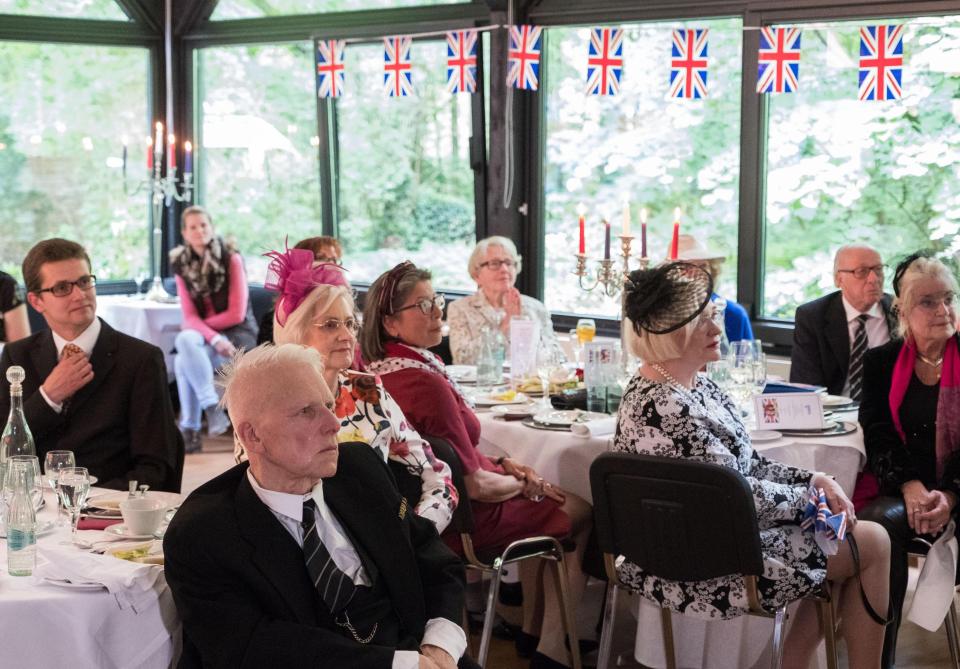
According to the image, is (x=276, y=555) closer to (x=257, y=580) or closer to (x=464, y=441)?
(x=257, y=580)

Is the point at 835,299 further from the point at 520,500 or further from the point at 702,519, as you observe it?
the point at 702,519

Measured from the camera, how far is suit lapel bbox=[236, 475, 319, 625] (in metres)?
2.40

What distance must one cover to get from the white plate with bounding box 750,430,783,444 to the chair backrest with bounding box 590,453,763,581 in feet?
2.73

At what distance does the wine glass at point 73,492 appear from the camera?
265 centimetres

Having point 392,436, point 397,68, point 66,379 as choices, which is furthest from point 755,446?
point 397,68

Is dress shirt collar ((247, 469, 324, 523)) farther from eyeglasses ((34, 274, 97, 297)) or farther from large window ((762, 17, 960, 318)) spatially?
large window ((762, 17, 960, 318))

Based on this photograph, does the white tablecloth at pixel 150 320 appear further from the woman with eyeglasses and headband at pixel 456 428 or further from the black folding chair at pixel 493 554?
the black folding chair at pixel 493 554

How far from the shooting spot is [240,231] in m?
9.28

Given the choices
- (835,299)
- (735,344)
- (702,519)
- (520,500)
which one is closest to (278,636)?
(702,519)

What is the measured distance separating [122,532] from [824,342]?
11.1 ft

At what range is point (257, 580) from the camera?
7.80 feet

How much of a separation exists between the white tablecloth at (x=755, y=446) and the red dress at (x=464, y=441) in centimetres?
19

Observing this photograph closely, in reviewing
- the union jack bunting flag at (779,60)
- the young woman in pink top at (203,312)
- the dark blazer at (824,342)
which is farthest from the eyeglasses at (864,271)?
the young woman in pink top at (203,312)

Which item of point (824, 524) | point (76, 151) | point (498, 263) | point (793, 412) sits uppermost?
point (76, 151)
